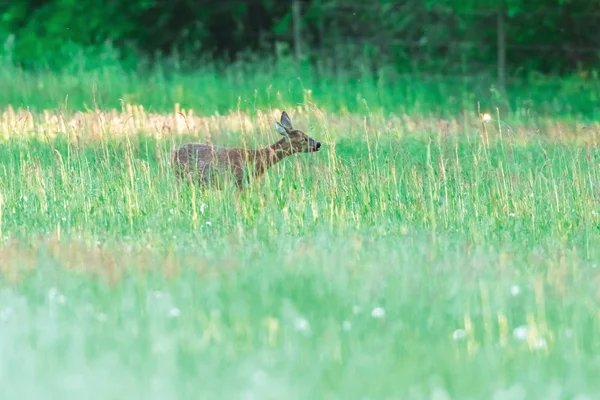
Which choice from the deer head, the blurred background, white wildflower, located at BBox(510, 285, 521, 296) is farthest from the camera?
the blurred background

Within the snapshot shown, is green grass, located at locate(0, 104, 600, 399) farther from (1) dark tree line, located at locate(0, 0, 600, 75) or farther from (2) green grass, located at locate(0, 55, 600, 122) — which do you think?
(1) dark tree line, located at locate(0, 0, 600, 75)

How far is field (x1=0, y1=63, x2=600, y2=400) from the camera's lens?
515 cm

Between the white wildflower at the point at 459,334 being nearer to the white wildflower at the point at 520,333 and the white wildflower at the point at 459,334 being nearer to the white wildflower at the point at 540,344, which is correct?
the white wildflower at the point at 520,333

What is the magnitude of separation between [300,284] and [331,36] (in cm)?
2010

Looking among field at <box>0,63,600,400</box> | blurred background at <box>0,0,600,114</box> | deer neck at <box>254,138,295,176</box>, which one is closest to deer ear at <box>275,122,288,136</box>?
deer neck at <box>254,138,295,176</box>

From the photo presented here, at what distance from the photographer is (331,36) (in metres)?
26.3

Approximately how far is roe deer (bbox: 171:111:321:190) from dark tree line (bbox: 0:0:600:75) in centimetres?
1208

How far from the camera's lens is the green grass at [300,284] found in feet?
16.9

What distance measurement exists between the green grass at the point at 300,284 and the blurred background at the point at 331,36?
12387 millimetres

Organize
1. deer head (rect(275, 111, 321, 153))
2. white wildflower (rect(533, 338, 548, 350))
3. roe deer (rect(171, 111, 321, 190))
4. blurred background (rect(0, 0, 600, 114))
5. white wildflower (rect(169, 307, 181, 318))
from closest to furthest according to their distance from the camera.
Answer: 1. white wildflower (rect(533, 338, 548, 350))
2. white wildflower (rect(169, 307, 181, 318))
3. roe deer (rect(171, 111, 321, 190))
4. deer head (rect(275, 111, 321, 153))
5. blurred background (rect(0, 0, 600, 114))

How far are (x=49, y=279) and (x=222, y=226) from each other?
6.26 ft

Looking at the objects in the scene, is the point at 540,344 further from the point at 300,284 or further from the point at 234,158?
the point at 234,158

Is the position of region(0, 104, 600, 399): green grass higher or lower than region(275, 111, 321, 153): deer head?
lower

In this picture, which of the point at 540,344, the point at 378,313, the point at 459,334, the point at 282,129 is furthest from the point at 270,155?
the point at 540,344
